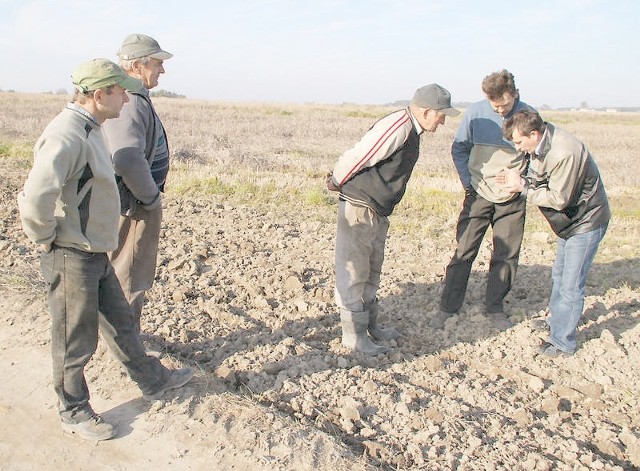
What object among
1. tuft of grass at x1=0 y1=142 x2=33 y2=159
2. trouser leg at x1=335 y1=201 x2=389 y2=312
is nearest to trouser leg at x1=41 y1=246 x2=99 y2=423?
trouser leg at x1=335 y1=201 x2=389 y2=312

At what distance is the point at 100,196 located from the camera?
3041 mm

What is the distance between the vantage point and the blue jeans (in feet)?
14.2

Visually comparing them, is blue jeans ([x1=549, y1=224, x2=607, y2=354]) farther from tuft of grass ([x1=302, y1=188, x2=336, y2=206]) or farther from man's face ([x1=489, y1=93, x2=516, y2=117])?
tuft of grass ([x1=302, y1=188, x2=336, y2=206])

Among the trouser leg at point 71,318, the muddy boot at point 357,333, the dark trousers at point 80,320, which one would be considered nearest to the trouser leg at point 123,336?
the dark trousers at point 80,320

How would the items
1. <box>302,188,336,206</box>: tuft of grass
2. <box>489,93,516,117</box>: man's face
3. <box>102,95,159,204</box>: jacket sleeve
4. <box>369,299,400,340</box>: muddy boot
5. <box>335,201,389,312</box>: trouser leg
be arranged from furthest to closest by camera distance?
<box>302,188,336,206</box>: tuft of grass → <box>369,299,400,340</box>: muddy boot → <box>489,93,516,117</box>: man's face → <box>335,201,389,312</box>: trouser leg → <box>102,95,159,204</box>: jacket sleeve

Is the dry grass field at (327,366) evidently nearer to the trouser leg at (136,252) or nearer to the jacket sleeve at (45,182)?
the trouser leg at (136,252)

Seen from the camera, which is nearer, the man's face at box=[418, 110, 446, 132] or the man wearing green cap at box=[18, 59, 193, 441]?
the man wearing green cap at box=[18, 59, 193, 441]

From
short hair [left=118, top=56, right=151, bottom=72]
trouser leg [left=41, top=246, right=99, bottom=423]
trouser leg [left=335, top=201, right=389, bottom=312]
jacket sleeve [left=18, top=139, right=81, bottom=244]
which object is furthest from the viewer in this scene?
trouser leg [left=335, top=201, right=389, bottom=312]

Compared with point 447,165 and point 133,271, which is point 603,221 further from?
point 447,165

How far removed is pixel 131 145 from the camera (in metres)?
3.45

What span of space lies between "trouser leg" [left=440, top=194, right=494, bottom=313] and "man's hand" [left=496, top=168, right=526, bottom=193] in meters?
0.51

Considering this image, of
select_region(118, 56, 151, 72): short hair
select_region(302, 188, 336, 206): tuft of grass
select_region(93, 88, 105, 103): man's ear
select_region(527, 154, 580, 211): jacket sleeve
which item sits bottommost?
select_region(302, 188, 336, 206): tuft of grass

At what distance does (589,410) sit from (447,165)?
12.7 metres

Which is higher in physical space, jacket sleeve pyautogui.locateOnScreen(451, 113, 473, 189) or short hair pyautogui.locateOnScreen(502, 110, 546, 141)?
short hair pyautogui.locateOnScreen(502, 110, 546, 141)
